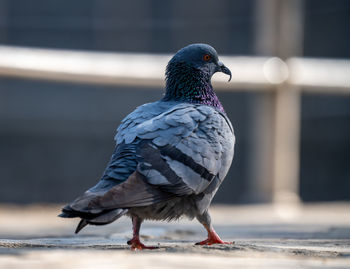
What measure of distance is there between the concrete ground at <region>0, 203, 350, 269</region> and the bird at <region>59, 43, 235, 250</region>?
0.13 meters

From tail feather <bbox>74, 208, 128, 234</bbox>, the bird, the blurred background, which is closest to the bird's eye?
the bird

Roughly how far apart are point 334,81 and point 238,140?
1.70 metres

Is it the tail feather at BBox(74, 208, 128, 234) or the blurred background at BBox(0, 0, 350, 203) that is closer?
the tail feather at BBox(74, 208, 128, 234)

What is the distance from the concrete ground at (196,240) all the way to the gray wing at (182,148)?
0.26 meters

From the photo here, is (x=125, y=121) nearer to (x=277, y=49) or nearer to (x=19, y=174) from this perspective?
(x=277, y=49)

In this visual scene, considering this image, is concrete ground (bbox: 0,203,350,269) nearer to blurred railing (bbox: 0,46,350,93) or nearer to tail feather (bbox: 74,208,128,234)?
tail feather (bbox: 74,208,128,234)

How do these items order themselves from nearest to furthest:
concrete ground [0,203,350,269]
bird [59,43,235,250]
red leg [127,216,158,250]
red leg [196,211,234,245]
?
1. concrete ground [0,203,350,269]
2. bird [59,43,235,250]
3. red leg [127,216,158,250]
4. red leg [196,211,234,245]

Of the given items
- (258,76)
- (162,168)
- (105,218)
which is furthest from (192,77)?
(258,76)

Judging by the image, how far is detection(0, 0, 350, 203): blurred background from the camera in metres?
5.86

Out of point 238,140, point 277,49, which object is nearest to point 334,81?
point 277,49

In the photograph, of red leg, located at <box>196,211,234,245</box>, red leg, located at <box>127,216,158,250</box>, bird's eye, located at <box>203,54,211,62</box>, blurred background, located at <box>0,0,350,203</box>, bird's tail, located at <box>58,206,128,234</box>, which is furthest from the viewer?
blurred background, located at <box>0,0,350,203</box>

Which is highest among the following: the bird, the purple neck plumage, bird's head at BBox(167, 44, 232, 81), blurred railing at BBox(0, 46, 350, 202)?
blurred railing at BBox(0, 46, 350, 202)

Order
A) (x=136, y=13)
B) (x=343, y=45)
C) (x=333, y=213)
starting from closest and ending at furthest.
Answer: (x=333, y=213)
(x=343, y=45)
(x=136, y=13)

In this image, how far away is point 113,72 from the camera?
5.51m
